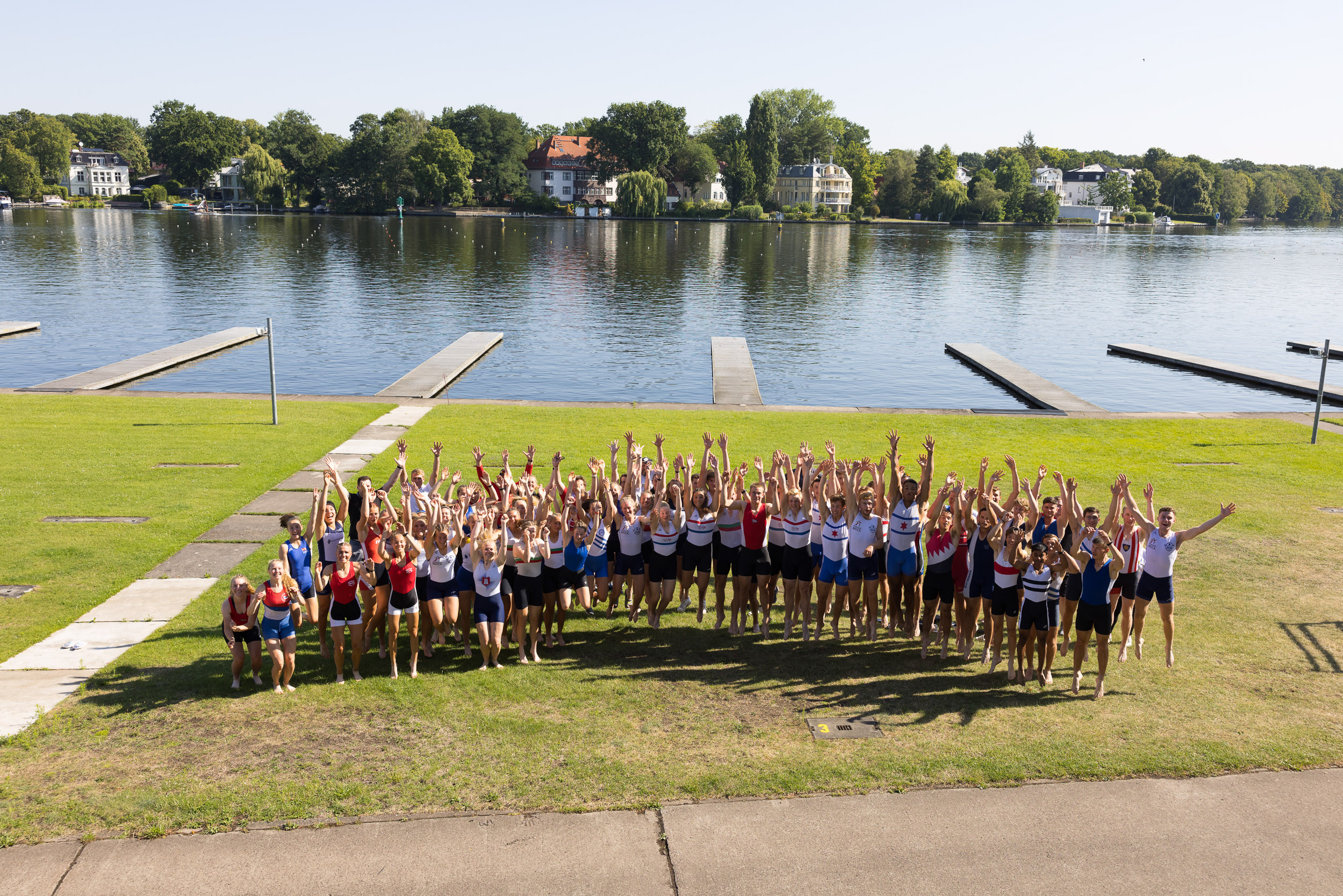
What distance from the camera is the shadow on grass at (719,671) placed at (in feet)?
31.3

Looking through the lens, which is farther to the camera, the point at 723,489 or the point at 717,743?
the point at 723,489

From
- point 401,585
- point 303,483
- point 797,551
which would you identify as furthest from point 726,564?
point 303,483

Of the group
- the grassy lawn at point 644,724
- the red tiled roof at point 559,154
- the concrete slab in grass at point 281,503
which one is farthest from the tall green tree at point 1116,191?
the concrete slab in grass at point 281,503

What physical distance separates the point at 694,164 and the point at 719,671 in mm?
147512

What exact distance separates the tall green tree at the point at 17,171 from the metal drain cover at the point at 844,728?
172 metres

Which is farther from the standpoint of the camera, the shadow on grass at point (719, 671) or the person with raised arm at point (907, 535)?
the person with raised arm at point (907, 535)

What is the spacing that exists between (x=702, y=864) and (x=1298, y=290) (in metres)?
82.2

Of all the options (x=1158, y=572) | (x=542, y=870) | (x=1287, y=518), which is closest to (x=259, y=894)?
(x=542, y=870)

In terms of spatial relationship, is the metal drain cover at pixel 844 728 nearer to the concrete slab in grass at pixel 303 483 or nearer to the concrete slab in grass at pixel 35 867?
the concrete slab in grass at pixel 35 867

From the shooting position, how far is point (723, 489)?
11344 mm

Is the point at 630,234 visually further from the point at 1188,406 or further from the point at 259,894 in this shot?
the point at 259,894

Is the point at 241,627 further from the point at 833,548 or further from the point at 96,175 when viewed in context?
the point at 96,175

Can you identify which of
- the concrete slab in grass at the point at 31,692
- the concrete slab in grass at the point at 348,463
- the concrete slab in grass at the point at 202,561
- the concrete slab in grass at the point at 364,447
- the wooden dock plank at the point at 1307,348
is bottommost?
the concrete slab in grass at the point at 31,692

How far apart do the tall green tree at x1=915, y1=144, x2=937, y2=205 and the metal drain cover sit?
16391 cm
